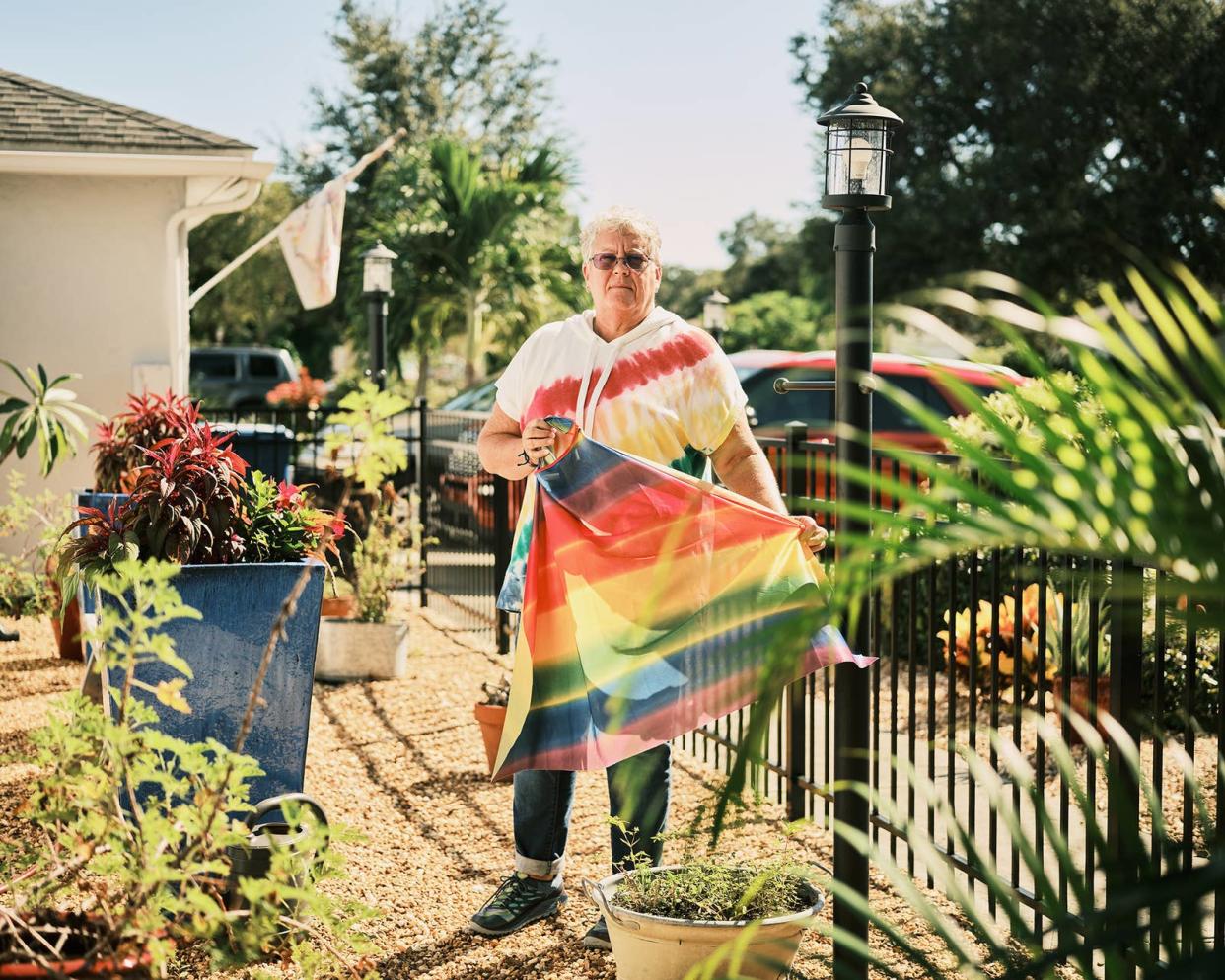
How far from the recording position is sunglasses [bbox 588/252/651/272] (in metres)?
3.48

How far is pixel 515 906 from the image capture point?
3643 millimetres

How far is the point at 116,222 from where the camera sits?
31.1 feet

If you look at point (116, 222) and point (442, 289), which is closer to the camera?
point (116, 222)

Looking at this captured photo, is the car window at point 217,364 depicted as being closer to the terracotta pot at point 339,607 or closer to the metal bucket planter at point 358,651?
the terracotta pot at point 339,607

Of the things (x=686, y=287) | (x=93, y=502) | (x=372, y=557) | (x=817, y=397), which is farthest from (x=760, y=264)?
(x=93, y=502)

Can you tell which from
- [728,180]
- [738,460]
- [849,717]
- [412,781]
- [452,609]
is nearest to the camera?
[849,717]

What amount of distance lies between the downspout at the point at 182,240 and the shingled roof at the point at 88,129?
288 millimetres

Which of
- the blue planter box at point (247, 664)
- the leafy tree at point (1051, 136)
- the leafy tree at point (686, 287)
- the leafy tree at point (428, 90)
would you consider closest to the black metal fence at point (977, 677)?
the blue planter box at point (247, 664)

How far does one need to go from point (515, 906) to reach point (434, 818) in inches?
47.3

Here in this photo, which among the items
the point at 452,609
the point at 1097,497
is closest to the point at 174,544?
the point at 1097,497

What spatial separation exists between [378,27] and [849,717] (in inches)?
1491

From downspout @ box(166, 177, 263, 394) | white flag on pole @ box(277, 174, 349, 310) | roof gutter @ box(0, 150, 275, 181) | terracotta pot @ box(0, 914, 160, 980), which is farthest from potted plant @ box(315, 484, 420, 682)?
terracotta pot @ box(0, 914, 160, 980)

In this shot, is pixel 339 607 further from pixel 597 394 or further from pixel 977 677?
pixel 597 394

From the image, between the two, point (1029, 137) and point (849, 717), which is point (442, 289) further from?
point (849, 717)
